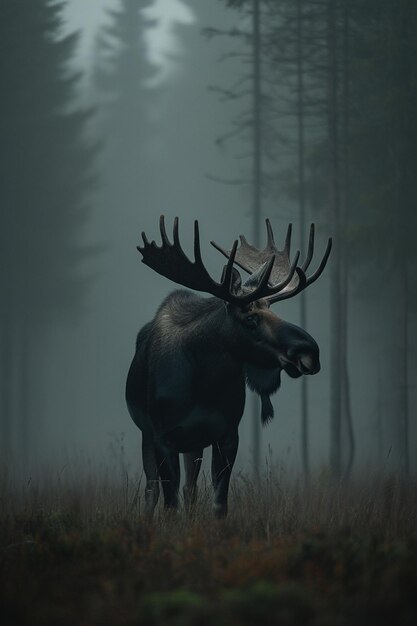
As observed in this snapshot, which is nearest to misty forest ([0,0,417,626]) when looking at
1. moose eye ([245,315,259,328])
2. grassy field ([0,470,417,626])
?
grassy field ([0,470,417,626])

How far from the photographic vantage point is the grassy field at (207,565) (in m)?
3.74

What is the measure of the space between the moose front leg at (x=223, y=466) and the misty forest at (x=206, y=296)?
0.24 feet

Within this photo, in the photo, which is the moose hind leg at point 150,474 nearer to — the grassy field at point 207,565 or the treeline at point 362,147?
the grassy field at point 207,565

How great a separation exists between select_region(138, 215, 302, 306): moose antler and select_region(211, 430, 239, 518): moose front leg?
1203 millimetres

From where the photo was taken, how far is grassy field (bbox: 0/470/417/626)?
3740mm

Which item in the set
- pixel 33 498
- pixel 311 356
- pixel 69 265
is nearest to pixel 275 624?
pixel 311 356

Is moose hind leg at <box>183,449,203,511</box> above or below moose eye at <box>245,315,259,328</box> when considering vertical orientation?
below

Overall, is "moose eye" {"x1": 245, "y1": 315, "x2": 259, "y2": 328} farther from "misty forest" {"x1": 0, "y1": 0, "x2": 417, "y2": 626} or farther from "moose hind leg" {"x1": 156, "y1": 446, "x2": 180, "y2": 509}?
"moose hind leg" {"x1": 156, "y1": 446, "x2": 180, "y2": 509}

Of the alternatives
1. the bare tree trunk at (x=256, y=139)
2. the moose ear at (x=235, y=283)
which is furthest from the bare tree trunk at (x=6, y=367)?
the moose ear at (x=235, y=283)

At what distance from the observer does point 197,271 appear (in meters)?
7.08

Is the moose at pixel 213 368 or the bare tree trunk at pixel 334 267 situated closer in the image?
the moose at pixel 213 368

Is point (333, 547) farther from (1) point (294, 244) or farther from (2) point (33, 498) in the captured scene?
(1) point (294, 244)

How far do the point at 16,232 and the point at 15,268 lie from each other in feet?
3.44

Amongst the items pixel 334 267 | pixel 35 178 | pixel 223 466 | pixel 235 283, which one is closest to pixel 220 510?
pixel 223 466
